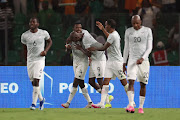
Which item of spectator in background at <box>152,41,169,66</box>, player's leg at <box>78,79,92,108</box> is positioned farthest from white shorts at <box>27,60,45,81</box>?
spectator in background at <box>152,41,169,66</box>

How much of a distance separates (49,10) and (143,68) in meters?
7.64

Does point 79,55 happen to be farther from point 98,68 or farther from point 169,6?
point 169,6

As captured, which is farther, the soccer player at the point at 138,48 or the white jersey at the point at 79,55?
the white jersey at the point at 79,55

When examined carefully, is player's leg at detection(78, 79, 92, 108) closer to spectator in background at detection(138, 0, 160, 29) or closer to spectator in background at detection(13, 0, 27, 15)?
spectator in background at detection(138, 0, 160, 29)

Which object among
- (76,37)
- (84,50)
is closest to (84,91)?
(84,50)

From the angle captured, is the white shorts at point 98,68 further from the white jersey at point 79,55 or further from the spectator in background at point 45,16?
the spectator in background at point 45,16

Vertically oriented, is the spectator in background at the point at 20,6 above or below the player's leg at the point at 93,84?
above

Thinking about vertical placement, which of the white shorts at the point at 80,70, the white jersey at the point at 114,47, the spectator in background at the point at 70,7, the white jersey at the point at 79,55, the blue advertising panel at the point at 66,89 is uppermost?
the spectator in background at the point at 70,7

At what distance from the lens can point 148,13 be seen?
1666 cm

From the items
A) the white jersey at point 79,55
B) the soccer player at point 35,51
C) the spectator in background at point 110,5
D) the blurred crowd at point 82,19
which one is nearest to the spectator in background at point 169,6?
the blurred crowd at point 82,19

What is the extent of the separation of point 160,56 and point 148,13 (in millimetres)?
1649

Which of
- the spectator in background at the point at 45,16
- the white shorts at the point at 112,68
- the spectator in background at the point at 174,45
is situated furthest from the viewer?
the spectator in background at the point at 45,16

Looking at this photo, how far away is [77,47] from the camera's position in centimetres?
1183

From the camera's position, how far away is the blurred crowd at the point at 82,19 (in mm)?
15773
